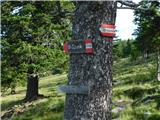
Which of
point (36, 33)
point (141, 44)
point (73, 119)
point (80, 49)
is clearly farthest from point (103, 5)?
point (141, 44)

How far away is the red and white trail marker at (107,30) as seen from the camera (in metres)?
5.56

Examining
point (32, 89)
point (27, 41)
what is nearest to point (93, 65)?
point (27, 41)

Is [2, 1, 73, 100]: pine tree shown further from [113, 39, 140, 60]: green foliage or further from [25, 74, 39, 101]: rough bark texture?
[113, 39, 140, 60]: green foliage

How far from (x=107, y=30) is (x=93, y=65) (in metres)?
0.53

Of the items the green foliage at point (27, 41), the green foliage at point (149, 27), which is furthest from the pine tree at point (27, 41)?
the green foliage at point (149, 27)

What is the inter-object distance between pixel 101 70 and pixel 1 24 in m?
19.3

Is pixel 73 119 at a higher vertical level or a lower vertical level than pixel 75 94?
lower

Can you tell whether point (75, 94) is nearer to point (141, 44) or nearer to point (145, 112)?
point (145, 112)

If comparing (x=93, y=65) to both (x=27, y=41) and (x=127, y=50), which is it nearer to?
(x=27, y=41)

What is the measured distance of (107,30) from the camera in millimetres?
5602

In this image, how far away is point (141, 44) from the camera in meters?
33.8

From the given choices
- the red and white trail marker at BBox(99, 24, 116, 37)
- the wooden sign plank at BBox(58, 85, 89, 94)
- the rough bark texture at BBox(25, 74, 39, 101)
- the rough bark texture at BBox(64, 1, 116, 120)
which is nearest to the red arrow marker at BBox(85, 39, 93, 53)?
the rough bark texture at BBox(64, 1, 116, 120)

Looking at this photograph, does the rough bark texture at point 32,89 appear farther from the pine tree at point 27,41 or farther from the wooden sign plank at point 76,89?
the wooden sign plank at point 76,89

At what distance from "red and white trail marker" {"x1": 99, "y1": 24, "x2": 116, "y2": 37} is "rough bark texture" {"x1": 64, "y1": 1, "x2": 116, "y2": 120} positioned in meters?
0.05
